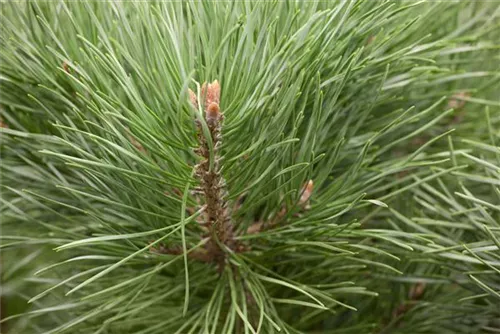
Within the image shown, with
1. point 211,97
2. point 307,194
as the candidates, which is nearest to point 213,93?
point 211,97

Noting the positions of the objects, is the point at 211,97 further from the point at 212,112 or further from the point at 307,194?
the point at 307,194

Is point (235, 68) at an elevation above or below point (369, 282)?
above

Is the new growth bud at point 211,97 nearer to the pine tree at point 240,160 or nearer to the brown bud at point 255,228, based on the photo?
the pine tree at point 240,160

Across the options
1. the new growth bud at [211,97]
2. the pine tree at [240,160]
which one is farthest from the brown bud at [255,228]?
the new growth bud at [211,97]

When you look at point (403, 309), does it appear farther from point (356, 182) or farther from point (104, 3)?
point (104, 3)

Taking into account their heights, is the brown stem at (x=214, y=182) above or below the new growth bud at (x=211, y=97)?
below

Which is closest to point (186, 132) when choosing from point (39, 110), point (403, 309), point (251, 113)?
point (251, 113)

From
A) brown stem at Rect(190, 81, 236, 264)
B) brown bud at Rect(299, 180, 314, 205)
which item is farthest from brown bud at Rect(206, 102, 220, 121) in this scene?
brown bud at Rect(299, 180, 314, 205)

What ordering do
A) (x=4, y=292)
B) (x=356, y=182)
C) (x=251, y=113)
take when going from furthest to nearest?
(x=4, y=292), (x=356, y=182), (x=251, y=113)
